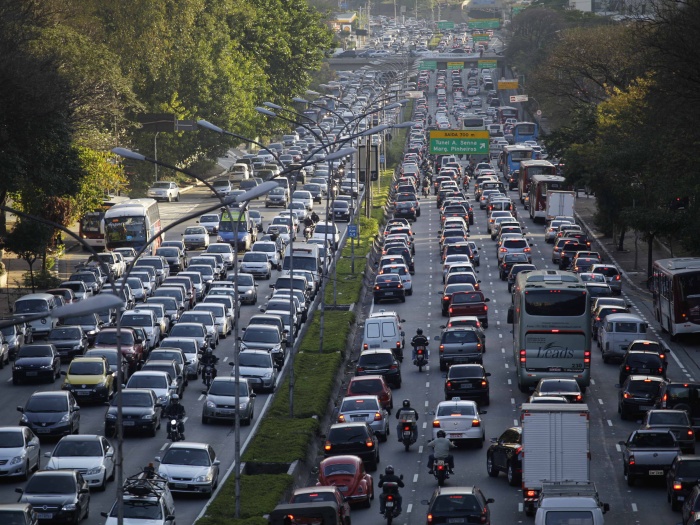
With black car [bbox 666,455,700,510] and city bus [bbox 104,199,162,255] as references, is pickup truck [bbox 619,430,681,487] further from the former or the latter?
city bus [bbox 104,199,162,255]

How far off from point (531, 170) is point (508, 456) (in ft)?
217

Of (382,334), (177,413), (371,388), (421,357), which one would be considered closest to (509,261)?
(382,334)

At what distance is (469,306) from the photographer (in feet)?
188

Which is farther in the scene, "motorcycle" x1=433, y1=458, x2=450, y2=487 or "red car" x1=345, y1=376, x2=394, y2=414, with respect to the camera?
"red car" x1=345, y1=376, x2=394, y2=414

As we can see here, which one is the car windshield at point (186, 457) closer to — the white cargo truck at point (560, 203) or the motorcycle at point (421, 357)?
the motorcycle at point (421, 357)

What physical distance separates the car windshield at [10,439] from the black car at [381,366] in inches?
561

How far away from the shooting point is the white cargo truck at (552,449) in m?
32.3

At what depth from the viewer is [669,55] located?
53.1m

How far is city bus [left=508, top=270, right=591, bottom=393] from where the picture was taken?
43.3 metres

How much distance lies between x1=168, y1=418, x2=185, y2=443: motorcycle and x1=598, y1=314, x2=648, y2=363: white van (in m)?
17.9

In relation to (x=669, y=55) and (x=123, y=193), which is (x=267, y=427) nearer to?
(x=669, y=55)

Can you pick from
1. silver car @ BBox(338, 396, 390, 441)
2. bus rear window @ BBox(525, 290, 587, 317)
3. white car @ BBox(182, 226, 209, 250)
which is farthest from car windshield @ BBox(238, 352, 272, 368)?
white car @ BBox(182, 226, 209, 250)

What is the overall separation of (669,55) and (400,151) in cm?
9194

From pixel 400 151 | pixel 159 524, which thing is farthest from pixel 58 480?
pixel 400 151
